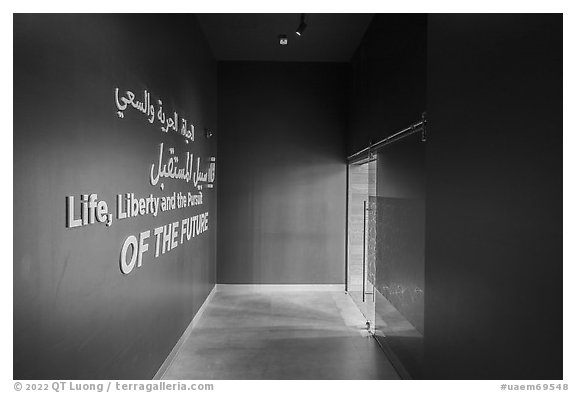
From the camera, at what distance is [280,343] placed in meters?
4.48

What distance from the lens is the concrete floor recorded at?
375 centimetres

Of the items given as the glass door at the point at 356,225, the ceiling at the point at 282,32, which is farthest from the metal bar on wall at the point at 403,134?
the ceiling at the point at 282,32

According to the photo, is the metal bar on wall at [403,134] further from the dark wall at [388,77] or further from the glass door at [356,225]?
the glass door at [356,225]

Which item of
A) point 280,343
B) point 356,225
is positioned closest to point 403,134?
point 280,343

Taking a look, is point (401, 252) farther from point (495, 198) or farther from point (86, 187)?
point (86, 187)

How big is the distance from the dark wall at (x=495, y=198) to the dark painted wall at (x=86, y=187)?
1.98 metres

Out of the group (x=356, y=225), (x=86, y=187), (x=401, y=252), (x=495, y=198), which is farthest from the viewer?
(x=356, y=225)

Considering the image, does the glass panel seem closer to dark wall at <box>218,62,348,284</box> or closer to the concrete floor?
the concrete floor

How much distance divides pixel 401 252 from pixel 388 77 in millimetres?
1727

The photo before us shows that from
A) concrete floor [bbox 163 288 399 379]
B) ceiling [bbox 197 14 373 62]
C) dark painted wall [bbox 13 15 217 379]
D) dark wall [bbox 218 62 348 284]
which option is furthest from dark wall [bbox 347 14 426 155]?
concrete floor [bbox 163 288 399 379]

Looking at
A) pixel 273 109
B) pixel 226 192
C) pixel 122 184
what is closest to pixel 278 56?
pixel 273 109

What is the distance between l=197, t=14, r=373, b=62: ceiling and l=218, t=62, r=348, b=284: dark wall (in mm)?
321

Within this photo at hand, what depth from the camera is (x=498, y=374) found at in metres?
2.00
